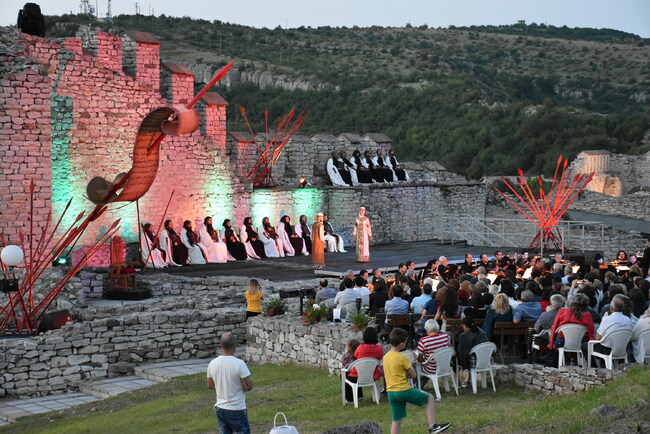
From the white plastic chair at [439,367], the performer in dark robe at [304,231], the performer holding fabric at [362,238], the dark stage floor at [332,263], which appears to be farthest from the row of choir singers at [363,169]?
the white plastic chair at [439,367]

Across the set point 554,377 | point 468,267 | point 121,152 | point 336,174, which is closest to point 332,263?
point 468,267

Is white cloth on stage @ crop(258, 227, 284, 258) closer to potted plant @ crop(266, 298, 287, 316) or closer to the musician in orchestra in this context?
the musician in orchestra

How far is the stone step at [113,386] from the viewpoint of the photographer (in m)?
18.2

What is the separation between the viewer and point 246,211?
1147 inches

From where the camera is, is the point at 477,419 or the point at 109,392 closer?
the point at 477,419

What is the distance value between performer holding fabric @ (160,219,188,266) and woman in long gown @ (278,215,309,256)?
3.04 meters

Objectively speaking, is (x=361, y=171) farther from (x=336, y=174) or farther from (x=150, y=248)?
(x=150, y=248)

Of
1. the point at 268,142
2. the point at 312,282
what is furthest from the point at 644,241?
the point at 312,282

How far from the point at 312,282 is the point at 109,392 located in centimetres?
577

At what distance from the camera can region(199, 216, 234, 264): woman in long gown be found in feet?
89.0

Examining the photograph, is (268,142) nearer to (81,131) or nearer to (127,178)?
(81,131)

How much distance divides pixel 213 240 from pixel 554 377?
49.0 ft

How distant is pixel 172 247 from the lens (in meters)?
26.5

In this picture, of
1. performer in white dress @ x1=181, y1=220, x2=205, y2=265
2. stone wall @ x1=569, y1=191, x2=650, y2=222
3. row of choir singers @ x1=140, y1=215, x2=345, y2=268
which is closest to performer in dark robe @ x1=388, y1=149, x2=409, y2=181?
row of choir singers @ x1=140, y1=215, x2=345, y2=268
